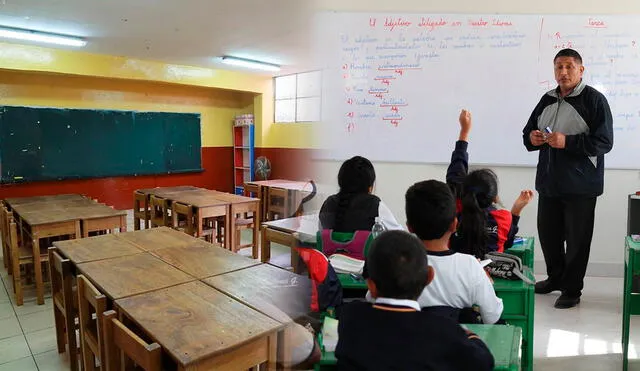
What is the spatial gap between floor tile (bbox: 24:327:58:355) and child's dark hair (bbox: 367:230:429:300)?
7.13 ft

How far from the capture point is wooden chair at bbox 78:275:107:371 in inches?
56.4

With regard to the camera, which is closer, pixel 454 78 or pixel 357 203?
pixel 357 203

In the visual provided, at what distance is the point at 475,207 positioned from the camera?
64.9 inches

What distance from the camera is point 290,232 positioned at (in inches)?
103

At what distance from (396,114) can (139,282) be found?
85.3 inches

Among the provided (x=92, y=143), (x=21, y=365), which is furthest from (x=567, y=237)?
(x=92, y=143)

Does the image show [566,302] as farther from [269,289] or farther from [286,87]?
[286,87]

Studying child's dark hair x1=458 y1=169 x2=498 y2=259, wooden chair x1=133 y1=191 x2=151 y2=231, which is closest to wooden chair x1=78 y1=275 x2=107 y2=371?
child's dark hair x1=458 y1=169 x2=498 y2=259

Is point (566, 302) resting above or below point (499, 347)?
below

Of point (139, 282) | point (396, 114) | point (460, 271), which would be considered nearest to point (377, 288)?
point (460, 271)

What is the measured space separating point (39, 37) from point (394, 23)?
12.1 feet

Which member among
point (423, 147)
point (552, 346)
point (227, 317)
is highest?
point (423, 147)

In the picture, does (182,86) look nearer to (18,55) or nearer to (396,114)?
(18,55)

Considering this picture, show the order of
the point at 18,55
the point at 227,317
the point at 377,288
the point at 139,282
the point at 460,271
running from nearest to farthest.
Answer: the point at 377,288, the point at 460,271, the point at 227,317, the point at 139,282, the point at 18,55
